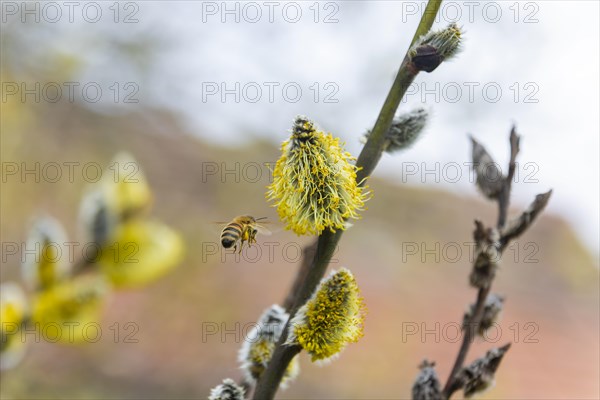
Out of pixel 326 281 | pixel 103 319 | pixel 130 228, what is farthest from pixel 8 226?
pixel 326 281

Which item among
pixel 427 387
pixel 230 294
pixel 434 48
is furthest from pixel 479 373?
pixel 230 294

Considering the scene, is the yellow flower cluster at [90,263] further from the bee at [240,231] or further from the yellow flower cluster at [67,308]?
the bee at [240,231]

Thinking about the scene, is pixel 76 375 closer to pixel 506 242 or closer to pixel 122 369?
pixel 122 369

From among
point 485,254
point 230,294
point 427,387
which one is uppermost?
point 230,294

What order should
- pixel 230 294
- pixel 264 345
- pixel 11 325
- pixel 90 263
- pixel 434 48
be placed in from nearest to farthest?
pixel 434 48
pixel 264 345
pixel 11 325
pixel 90 263
pixel 230 294

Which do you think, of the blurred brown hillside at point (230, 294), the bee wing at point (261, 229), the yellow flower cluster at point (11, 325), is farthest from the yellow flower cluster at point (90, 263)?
the blurred brown hillside at point (230, 294)

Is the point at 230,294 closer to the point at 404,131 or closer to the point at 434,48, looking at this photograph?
the point at 404,131
